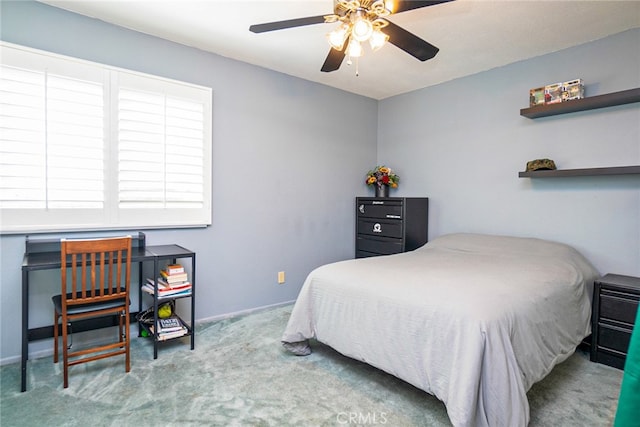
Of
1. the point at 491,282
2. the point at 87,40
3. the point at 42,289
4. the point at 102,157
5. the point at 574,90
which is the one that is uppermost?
the point at 87,40

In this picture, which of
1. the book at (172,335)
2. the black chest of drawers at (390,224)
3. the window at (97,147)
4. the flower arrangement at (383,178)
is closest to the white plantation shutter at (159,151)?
the window at (97,147)

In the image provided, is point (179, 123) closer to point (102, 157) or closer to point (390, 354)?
point (102, 157)

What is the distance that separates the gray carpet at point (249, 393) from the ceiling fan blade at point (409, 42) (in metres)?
2.12

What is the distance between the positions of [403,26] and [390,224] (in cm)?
203

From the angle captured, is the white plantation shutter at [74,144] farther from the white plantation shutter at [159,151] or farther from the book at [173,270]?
the book at [173,270]

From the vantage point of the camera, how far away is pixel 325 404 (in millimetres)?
1939

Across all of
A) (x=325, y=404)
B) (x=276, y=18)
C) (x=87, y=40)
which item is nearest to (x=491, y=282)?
(x=325, y=404)

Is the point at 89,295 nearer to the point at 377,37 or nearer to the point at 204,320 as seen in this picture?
the point at 204,320

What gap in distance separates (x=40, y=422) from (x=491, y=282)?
2583 mm

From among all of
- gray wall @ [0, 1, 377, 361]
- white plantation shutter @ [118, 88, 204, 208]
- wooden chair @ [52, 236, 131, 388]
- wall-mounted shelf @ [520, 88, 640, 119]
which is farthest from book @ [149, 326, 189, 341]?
wall-mounted shelf @ [520, 88, 640, 119]

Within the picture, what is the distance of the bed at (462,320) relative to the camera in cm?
154

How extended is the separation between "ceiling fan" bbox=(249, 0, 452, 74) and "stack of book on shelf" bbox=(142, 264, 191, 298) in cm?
179

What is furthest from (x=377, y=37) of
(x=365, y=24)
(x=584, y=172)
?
(x=584, y=172)

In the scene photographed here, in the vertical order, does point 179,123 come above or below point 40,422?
above
